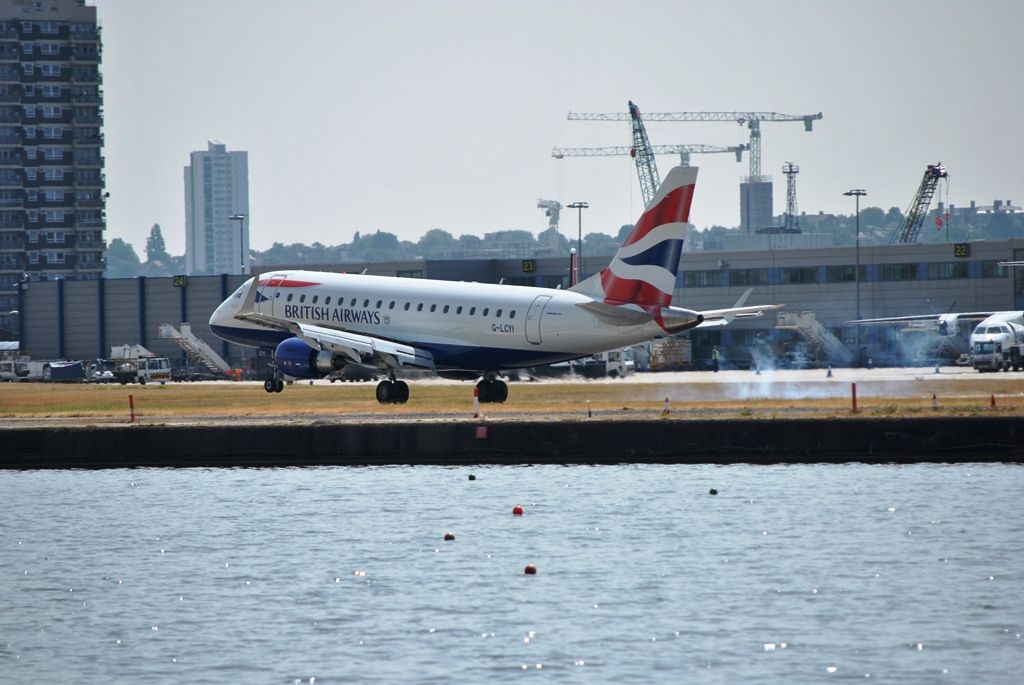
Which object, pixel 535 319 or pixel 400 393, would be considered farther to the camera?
pixel 400 393

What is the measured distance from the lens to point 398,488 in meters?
45.9

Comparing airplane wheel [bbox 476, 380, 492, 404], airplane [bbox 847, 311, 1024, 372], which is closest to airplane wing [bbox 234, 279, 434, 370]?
airplane wheel [bbox 476, 380, 492, 404]

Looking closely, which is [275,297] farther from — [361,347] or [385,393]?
[385,393]

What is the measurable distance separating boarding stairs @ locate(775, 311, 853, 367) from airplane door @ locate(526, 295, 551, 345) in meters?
63.5

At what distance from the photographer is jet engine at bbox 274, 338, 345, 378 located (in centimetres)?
6212

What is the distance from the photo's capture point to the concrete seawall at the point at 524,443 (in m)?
46.6

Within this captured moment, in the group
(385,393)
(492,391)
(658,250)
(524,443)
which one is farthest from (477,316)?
(524,443)

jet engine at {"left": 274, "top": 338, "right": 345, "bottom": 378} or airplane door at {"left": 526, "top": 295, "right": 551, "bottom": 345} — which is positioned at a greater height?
airplane door at {"left": 526, "top": 295, "right": 551, "bottom": 345}

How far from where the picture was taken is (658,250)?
57.6 m

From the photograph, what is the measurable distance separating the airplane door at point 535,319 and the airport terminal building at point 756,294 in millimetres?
62927

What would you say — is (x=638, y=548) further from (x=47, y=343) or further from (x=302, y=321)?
(x=47, y=343)

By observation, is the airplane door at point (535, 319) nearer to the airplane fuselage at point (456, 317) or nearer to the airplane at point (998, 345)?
the airplane fuselage at point (456, 317)

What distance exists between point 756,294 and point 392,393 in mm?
71614

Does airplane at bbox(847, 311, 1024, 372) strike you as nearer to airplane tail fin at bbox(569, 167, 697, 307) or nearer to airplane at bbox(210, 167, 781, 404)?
airplane at bbox(210, 167, 781, 404)
